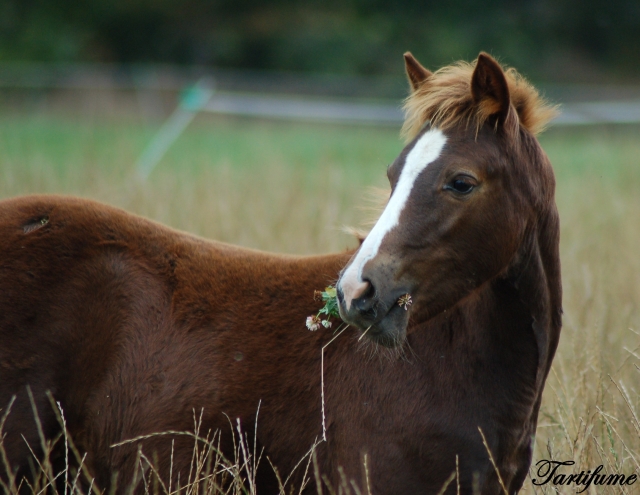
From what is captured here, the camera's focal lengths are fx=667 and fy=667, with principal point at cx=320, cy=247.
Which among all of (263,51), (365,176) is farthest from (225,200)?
(263,51)

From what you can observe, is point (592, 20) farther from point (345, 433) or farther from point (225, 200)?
point (345, 433)

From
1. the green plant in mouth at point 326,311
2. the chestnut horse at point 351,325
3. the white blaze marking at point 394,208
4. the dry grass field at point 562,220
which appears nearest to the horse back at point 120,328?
the chestnut horse at point 351,325

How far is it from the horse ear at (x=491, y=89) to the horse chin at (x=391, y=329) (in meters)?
0.74

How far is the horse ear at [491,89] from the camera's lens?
2.16 metres

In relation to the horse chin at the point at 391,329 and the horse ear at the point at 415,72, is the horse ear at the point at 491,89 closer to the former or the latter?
the horse ear at the point at 415,72

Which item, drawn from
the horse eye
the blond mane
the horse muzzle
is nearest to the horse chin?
the horse muzzle

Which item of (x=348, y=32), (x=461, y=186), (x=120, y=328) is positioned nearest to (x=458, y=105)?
(x=461, y=186)

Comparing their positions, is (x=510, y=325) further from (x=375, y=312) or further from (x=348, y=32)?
(x=348, y=32)

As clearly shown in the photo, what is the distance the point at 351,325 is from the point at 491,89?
912mm

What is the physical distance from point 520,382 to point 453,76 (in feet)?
3.64

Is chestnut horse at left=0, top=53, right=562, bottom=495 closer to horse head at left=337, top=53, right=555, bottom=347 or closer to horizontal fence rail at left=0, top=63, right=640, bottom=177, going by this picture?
horse head at left=337, top=53, right=555, bottom=347

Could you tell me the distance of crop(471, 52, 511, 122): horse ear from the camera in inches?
85.0

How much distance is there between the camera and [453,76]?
2.41 m

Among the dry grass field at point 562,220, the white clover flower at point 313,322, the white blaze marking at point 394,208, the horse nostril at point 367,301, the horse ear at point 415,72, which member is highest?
the horse ear at point 415,72
